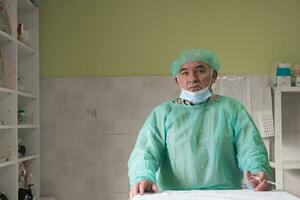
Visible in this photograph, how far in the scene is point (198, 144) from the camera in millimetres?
1609

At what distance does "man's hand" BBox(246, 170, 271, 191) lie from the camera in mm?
1381

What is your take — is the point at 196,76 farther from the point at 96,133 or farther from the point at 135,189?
the point at 96,133

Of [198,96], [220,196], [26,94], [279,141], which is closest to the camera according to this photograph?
[220,196]

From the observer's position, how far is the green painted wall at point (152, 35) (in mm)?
2760

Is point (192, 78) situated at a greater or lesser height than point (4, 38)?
lesser

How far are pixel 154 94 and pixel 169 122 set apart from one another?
1088 mm

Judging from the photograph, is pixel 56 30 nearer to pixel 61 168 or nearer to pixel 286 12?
pixel 61 168

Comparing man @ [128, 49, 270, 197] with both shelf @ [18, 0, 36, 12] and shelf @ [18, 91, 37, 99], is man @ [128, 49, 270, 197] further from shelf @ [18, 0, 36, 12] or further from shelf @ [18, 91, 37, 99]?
shelf @ [18, 0, 36, 12]

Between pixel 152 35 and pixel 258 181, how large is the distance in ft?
5.16

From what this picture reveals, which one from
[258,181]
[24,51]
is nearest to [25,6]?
[24,51]

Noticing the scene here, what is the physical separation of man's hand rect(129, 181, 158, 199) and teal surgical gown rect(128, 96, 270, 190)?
86 mm

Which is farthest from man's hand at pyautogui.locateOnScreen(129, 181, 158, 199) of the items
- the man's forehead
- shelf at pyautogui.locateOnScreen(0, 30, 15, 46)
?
shelf at pyautogui.locateOnScreen(0, 30, 15, 46)

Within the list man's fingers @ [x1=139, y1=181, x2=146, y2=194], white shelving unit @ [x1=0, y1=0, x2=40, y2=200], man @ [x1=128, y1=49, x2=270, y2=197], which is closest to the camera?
man's fingers @ [x1=139, y1=181, x2=146, y2=194]

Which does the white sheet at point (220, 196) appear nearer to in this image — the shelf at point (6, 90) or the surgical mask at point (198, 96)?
the surgical mask at point (198, 96)
